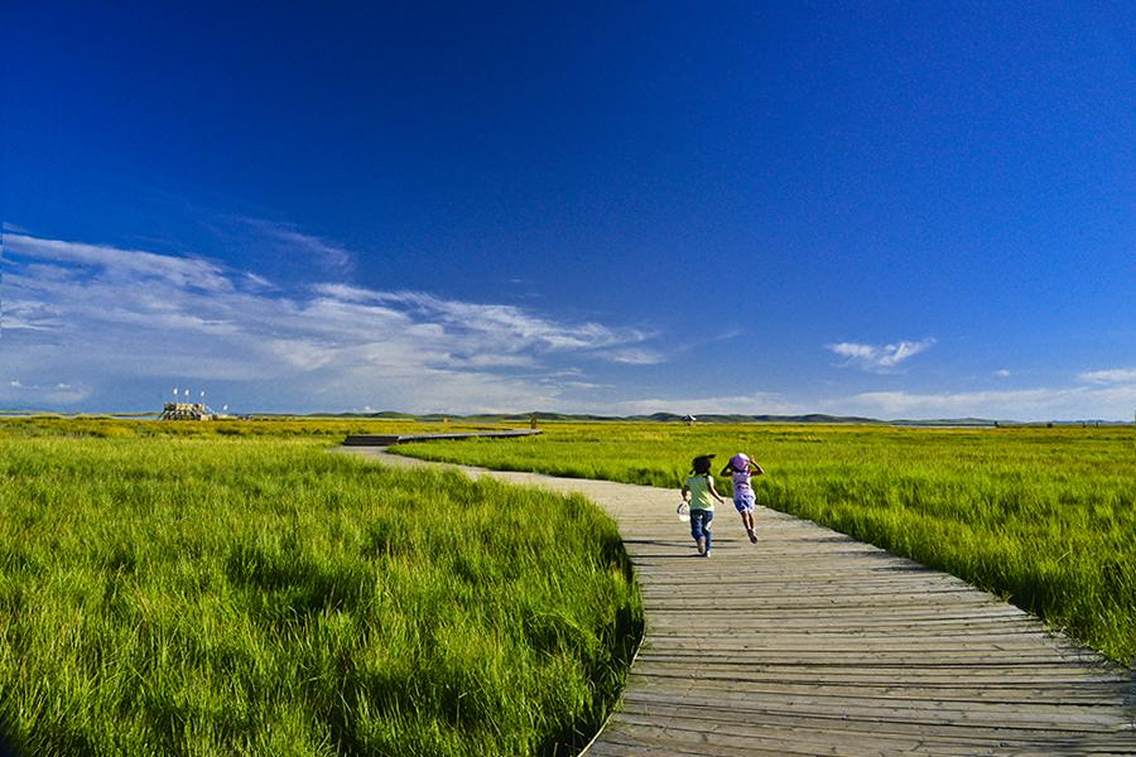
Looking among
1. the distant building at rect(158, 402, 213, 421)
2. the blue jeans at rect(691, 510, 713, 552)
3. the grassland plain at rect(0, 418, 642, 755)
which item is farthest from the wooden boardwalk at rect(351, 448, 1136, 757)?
the distant building at rect(158, 402, 213, 421)

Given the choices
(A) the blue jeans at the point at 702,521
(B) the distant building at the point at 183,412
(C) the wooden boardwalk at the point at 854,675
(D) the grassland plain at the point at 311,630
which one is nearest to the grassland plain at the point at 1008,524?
(C) the wooden boardwalk at the point at 854,675

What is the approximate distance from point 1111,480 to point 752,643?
693 inches

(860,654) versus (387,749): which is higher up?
(860,654)

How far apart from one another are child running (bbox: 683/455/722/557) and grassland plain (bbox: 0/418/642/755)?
113cm

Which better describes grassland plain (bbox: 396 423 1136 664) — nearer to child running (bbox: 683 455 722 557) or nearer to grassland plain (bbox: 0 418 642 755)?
child running (bbox: 683 455 722 557)

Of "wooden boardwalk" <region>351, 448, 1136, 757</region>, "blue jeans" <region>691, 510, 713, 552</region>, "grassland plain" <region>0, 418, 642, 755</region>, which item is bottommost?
"grassland plain" <region>0, 418, 642, 755</region>

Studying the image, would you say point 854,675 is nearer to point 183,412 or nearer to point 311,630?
point 311,630

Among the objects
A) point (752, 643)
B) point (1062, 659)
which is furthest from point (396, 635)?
point (1062, 659)

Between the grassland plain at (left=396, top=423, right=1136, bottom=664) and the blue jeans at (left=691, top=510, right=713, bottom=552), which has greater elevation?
the blue jeans at (left=691, top=510, right=713, bottom=552)

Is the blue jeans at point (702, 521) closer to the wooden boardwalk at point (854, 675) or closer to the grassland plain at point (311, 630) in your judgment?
the wooden boardwalk at point (854, 675)

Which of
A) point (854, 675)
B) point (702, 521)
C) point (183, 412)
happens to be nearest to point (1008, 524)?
point (702, 521)

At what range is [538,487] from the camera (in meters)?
14.4

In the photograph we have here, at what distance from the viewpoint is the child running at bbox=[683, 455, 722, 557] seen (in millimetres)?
7102

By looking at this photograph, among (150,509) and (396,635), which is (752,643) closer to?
(396,635)
